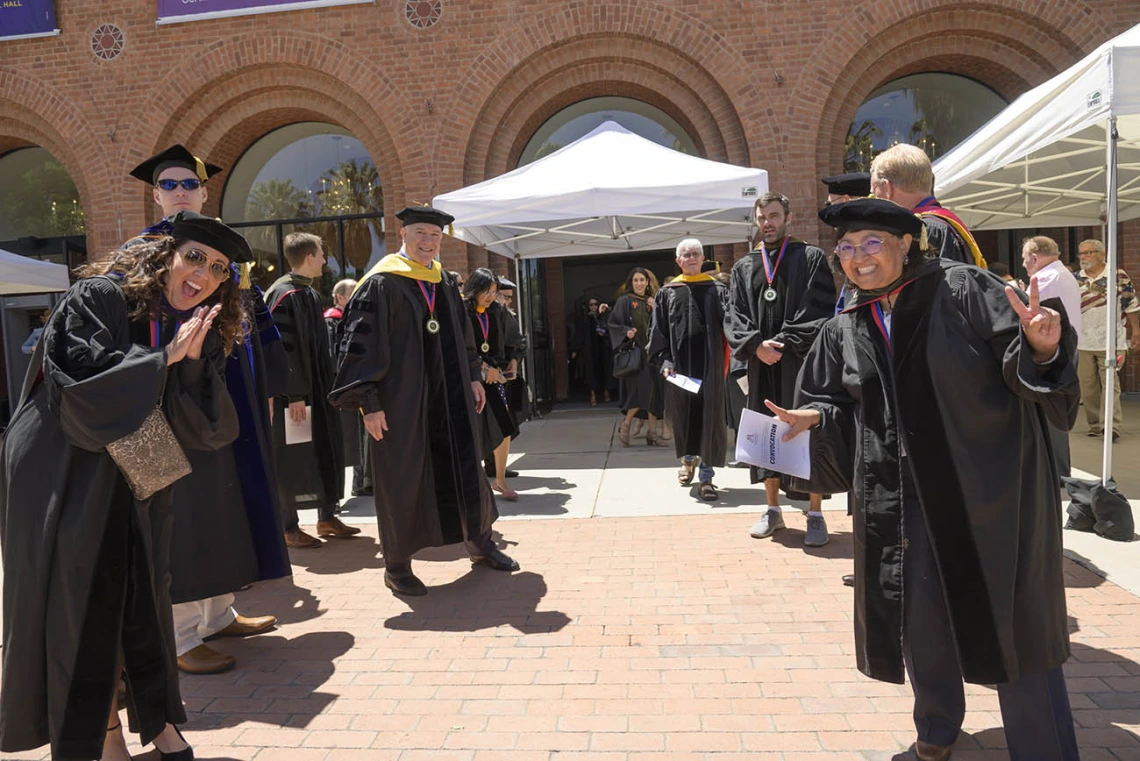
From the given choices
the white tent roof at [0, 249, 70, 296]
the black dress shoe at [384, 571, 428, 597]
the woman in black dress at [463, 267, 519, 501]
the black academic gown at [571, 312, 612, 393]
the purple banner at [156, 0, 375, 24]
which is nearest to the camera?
the black dress shoe at [384, 571, 428, 597]

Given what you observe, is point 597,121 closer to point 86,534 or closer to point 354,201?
point 354,201

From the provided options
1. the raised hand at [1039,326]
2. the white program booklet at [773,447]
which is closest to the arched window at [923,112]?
the white program booklet at [773,447]

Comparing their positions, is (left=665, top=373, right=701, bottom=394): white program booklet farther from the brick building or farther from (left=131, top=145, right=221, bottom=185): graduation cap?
the brick building

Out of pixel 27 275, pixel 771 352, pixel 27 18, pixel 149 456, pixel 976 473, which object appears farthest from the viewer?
pixel 27 18

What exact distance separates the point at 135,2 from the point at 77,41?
1.00 metres

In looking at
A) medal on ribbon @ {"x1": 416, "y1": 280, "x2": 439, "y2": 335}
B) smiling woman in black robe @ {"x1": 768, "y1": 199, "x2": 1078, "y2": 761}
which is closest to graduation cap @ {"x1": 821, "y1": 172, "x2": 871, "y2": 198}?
smiling woman in black robe @ {"x1": 768, "y1": 199, "x2": 1078, "y2": 761}

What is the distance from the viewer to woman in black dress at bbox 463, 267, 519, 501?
20.9ft

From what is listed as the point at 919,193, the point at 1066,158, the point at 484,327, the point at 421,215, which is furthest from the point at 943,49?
the point at 421,215

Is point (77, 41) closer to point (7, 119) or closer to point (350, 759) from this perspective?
point (7, 119)

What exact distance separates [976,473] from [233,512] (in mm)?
2830

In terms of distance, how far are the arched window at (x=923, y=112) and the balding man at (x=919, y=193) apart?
838cm

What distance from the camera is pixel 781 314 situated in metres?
5.21

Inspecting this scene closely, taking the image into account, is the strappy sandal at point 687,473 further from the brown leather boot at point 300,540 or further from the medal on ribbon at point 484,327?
the brown leather boot at point 300,540

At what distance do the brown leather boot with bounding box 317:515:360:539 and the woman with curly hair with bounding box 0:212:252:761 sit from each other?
320cm
